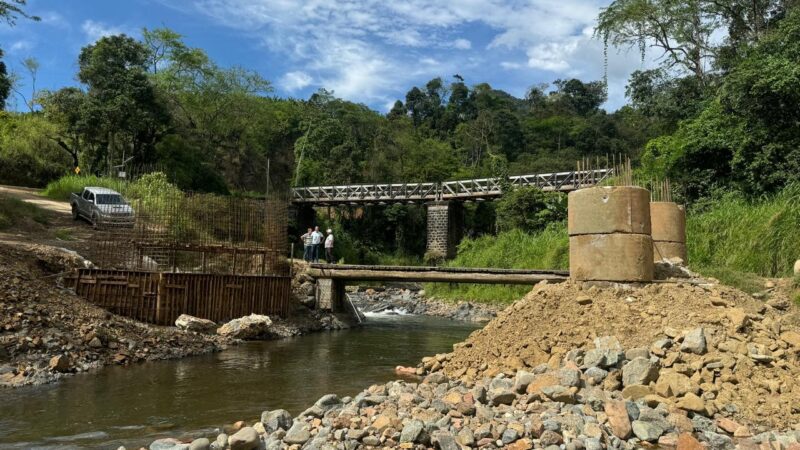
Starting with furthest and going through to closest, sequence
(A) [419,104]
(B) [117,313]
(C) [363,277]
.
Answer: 1. (A) [419,104]
2. (C) [363,277]
3. (B) [117,313]

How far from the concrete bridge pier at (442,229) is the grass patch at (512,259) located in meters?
9.43

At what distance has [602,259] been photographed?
999 centimetres

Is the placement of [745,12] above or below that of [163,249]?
above

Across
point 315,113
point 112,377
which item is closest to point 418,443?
point 112,377

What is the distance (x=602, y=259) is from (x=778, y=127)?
16.1 metres

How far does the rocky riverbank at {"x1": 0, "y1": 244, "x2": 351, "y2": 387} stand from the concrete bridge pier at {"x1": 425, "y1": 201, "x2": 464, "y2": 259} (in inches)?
1115

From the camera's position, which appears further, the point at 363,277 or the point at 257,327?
the point at 363,277

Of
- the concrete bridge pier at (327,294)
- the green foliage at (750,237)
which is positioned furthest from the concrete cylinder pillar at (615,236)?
the concrete bridge pier at (327,294)

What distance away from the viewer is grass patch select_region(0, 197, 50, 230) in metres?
22.1

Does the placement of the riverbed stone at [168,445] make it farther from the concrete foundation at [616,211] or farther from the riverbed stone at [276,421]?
the concrete foundation at [616,211]

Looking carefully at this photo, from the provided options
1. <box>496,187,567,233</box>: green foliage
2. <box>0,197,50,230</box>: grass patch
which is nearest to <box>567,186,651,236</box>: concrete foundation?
<box>0,197,50,230</box>: grass patch

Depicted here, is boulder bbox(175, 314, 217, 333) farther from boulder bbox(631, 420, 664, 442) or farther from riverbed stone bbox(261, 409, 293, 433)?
boulder bbox(631, 420, 664, 442)

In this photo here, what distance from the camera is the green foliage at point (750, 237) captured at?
15789mm

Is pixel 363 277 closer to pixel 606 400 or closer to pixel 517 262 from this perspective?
pixel 517 262
